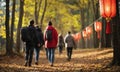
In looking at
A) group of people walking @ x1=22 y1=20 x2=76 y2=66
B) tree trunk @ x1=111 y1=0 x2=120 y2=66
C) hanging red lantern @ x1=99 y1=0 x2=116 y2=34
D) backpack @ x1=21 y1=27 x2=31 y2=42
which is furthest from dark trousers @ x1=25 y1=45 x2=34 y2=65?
tree trunk @ x1=111 y1=0 x2=120 y2=66

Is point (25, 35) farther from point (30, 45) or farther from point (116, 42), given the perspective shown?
point (116, 42)

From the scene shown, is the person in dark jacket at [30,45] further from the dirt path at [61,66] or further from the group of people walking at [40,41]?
the dirt path at [61,66]

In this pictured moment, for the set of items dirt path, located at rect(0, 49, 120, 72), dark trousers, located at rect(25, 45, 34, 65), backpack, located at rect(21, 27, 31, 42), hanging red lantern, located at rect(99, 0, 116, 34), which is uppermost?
hanging red lantern, located at rect(99, 0, 116, 34)

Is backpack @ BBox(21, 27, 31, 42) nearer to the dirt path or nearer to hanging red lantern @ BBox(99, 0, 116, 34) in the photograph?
the dirt path

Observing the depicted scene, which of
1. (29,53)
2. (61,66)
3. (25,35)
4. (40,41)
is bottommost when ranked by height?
(61,66)

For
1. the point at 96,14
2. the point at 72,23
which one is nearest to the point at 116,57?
the point at 96,14

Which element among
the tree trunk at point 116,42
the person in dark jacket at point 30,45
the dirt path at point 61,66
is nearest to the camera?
the dirt path at point 61,66

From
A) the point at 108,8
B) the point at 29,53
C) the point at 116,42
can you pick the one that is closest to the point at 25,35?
the point at 29,53

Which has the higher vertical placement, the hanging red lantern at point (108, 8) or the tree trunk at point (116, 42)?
the hanging red lantern at point (108, 8)

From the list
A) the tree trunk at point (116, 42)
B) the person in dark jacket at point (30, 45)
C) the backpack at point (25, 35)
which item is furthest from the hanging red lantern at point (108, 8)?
the backpack at point (25, 35)

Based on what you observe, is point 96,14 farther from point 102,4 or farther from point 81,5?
point 102,4

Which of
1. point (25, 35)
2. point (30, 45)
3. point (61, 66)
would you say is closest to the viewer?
point (25, 35)

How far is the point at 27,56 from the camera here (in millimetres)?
17266

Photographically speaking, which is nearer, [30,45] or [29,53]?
[30,45]
